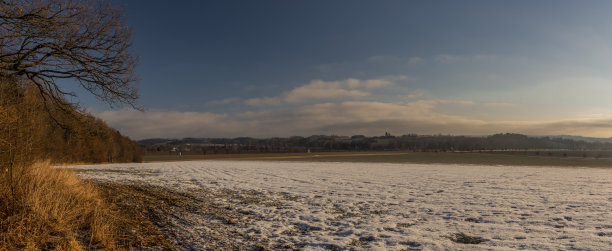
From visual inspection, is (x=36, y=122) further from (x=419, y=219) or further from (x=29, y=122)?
(x=419, y=219)

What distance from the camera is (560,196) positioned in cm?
1401

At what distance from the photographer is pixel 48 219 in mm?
7293

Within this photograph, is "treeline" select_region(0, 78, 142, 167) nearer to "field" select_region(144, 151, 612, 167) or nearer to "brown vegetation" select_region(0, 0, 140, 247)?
"brown vegetation" select_region(0, 0, 140, 247)

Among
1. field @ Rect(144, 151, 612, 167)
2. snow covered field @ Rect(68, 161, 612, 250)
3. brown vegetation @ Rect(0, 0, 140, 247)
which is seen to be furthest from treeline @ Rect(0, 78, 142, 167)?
field @ Rect(144, 151, 612, 167)

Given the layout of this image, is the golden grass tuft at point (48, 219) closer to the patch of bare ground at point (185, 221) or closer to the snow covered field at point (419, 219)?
the patch of bare ground at point (185, 221)

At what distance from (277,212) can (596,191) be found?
52.4ft

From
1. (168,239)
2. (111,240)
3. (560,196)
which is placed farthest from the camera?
(560,196)

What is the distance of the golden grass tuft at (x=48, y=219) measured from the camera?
651cm

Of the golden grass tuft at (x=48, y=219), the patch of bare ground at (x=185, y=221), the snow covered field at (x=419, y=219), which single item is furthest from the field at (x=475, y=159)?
the golden grass tuft at (x=48, y=219)

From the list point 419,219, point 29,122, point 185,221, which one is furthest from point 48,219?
point 419,219

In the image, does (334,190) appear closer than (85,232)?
No

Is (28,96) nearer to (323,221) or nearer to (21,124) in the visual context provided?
(21,124)

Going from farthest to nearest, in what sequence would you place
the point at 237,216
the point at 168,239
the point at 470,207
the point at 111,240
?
the point at 470,207, the point at 237,216, the point at 168,239, the point at 111,240

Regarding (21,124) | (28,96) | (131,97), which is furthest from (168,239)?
(28,96)
